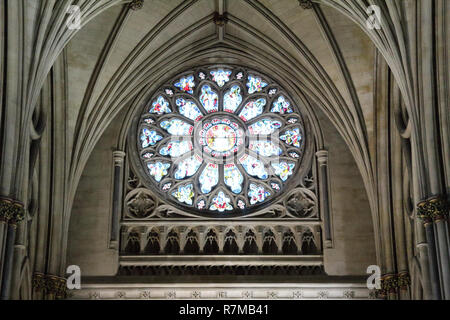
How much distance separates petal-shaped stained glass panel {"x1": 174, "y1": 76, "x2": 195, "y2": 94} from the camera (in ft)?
71.6

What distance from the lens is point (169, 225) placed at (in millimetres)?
19641

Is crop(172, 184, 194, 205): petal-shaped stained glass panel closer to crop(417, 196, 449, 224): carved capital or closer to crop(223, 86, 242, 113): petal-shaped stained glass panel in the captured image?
crop(223, 86, 242, 113): petal-shaped stained glass panel

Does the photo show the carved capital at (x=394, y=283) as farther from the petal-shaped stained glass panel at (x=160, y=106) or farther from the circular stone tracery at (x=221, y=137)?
the petal-shaped stained glass panel at (x=160, y=106)

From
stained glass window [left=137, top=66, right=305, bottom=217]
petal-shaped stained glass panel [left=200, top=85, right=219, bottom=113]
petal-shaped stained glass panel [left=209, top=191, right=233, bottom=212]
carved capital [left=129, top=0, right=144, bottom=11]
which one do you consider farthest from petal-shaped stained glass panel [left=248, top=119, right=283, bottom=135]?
carved capital [left=129, top=0, right=144, bottom=11]

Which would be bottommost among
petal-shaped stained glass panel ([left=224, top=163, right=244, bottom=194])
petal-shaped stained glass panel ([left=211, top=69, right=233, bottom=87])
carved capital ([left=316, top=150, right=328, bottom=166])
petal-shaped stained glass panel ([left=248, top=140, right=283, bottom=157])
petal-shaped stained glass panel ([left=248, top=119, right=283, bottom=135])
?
petal-shaped stained glass panel ([left=224, top=163, right=244, bottom=194])

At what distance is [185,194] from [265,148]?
7.77 feet

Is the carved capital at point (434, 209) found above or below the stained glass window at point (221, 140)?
below

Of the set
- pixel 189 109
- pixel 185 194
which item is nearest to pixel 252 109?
pixel 189 109

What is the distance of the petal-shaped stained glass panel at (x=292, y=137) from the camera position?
21.1m

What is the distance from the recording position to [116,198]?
784 inches

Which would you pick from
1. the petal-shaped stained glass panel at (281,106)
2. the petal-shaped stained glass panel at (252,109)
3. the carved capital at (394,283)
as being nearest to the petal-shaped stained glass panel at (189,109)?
the petal-shaped stained glass panel at (252,109)

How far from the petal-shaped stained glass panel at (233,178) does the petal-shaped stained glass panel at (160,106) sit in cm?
221

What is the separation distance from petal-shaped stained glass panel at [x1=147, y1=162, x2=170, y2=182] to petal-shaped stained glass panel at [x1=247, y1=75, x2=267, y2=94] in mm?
3017
